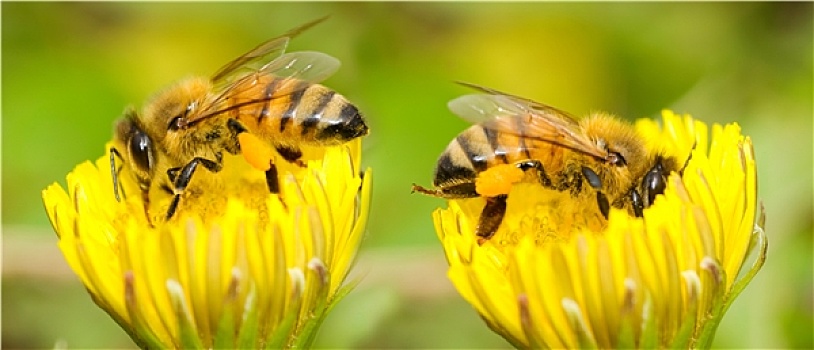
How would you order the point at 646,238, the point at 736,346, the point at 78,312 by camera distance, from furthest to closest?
the point at 78,312
the point at 736,346
the point at 646,238

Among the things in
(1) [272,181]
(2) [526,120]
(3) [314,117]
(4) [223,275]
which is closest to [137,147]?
(1) [272,181]

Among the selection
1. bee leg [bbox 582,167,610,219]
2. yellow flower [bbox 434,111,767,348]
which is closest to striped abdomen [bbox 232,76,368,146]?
yellow flower [bbox 434,111,767,348]

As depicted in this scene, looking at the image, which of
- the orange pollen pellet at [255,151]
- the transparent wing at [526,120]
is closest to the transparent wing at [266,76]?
the orange pollen pellet at [255,151]

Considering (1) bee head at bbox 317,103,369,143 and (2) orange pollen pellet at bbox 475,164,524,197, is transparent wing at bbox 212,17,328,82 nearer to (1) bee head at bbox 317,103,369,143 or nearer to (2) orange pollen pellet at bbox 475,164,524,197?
(1) bee head at bbox 317,103,369,143

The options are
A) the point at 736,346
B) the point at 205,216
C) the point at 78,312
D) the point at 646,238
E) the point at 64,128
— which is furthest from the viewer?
the point at 64,128

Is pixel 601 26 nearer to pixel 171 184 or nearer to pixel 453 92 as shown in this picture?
pixel 453 92

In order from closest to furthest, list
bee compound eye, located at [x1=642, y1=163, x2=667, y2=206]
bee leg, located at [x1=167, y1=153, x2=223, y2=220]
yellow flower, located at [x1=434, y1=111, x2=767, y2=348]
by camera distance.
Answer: yellow flower, located at [x1=434, y1=111, x2=767, y2=348]
bee compound eye, located at [x1=642, y1=163, x2=667, y2=206]
bee leg, located at [x1=167, y1=153, x2=223, y2=220]

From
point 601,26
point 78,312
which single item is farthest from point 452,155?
point 601,26

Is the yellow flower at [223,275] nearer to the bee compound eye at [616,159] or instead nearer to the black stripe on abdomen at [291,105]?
the black stripe on abdomen at [291,105]
